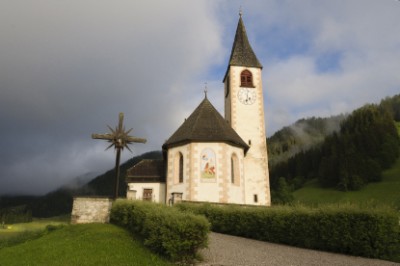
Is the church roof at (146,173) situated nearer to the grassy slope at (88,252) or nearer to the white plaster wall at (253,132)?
the white plaster wall at (253,132)

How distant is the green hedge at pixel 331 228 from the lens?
41.5 ft

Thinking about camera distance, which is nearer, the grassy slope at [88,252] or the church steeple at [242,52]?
the grassy slope at [88,252]

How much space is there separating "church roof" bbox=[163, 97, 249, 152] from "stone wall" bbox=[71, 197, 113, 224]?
8.86m

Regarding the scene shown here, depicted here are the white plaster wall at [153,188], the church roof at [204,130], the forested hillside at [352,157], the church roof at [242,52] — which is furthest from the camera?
the forested hillside at [352,157]

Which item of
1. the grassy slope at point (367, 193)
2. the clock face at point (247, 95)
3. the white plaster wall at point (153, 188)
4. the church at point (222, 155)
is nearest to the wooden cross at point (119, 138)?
the church at point (222, 155)

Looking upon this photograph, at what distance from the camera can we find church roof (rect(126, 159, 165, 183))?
100 feet

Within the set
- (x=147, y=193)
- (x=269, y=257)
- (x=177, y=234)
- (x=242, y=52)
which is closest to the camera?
(x=177, y=234)

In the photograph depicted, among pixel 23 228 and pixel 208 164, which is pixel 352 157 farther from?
pixel 23 228

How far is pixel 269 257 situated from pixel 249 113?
78.2 feet

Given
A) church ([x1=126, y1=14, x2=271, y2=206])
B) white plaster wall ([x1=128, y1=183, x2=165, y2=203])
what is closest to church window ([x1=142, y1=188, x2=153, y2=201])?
church ([x1=126, y1=14, x2=271, y2=206])

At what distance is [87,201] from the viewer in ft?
66.9

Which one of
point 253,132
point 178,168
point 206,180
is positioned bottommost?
point 206,180

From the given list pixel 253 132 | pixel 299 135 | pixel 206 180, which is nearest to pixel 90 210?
pixel 206 180

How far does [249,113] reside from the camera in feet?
114
